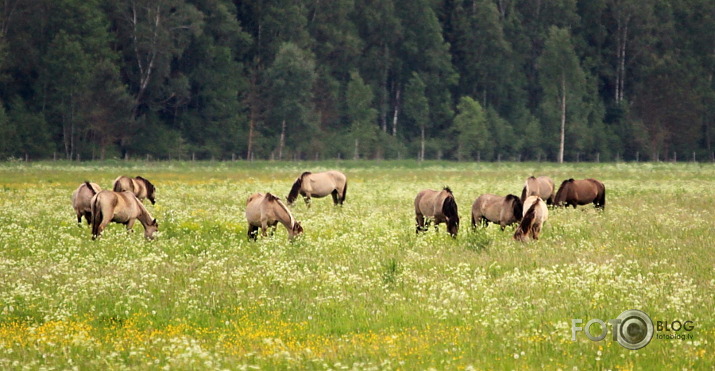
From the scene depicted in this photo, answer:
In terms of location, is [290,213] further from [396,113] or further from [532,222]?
[396,113]

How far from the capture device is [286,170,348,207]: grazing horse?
1380 inches

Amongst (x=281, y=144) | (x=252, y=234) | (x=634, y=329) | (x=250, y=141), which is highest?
(x=250, y=141)

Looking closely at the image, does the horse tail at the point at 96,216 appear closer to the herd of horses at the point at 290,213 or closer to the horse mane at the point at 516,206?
the herd of horses at the point at 290,213

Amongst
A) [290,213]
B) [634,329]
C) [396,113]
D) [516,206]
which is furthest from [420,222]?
[396,113]

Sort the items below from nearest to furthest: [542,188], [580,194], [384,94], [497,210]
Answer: [497,210]
[580,194]
[542,188]
[384,94]

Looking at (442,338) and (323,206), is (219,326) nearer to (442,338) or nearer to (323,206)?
(442,338)

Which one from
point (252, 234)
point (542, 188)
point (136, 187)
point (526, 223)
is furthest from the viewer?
point (136, 187)

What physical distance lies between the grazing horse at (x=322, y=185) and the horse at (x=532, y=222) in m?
14.4

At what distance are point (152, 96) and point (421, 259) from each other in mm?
72939

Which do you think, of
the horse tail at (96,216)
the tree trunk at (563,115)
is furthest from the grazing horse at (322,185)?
the tree trunk at (563,115)

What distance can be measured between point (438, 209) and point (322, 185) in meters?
13.4

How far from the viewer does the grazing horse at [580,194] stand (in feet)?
102

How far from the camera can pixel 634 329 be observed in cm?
1194

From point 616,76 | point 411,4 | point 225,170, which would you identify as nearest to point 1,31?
point 225,170
